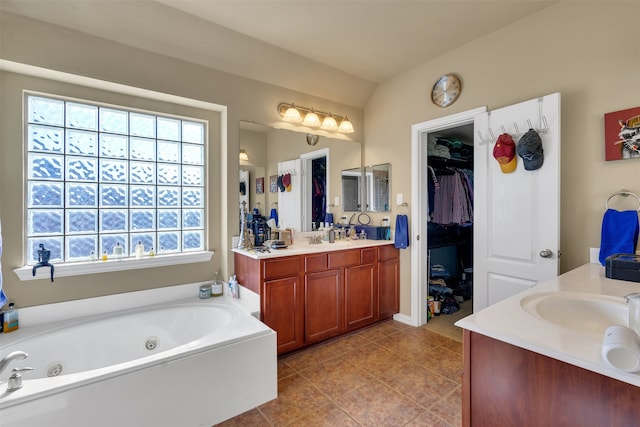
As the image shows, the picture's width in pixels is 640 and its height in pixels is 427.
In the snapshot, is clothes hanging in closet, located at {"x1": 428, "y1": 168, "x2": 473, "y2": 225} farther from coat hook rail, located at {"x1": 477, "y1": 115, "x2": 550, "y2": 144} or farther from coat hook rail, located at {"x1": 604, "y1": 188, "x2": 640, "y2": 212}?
coat hook rail, located at {"x1": 604, "y1": 188, "x2": 640, "y2": 212}

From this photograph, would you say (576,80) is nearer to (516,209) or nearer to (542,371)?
(516,209)

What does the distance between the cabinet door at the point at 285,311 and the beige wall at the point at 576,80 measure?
202 cm

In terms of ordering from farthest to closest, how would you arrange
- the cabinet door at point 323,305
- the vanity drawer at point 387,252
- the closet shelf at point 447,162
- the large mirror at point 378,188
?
the closet shelf at point 447,162 → the large mirror at point 378,188 → the vanity drawer at point 387,252 → the cabinet door at point 323,305

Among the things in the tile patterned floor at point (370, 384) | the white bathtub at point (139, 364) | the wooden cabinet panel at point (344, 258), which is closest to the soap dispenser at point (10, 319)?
the white bathtub at point (139, 364)

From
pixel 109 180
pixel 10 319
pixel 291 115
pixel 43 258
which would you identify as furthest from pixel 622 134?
pixel 10 319

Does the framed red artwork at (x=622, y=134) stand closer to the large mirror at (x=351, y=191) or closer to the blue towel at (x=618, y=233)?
the blue towel at (x=618, y=233)

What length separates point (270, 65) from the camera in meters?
2.76

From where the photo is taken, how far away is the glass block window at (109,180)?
216 centimetres

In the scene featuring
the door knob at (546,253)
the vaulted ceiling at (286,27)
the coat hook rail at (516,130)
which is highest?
the vaulted ceiling at (286,27)

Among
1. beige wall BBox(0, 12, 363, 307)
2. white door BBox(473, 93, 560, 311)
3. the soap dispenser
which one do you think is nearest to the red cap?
white door BBox(473, 93, 560, 311)

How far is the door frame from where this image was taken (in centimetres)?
304

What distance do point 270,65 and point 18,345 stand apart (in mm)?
2771

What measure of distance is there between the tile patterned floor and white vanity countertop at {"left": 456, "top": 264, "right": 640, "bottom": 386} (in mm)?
1034

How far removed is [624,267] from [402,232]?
174 centimetres
